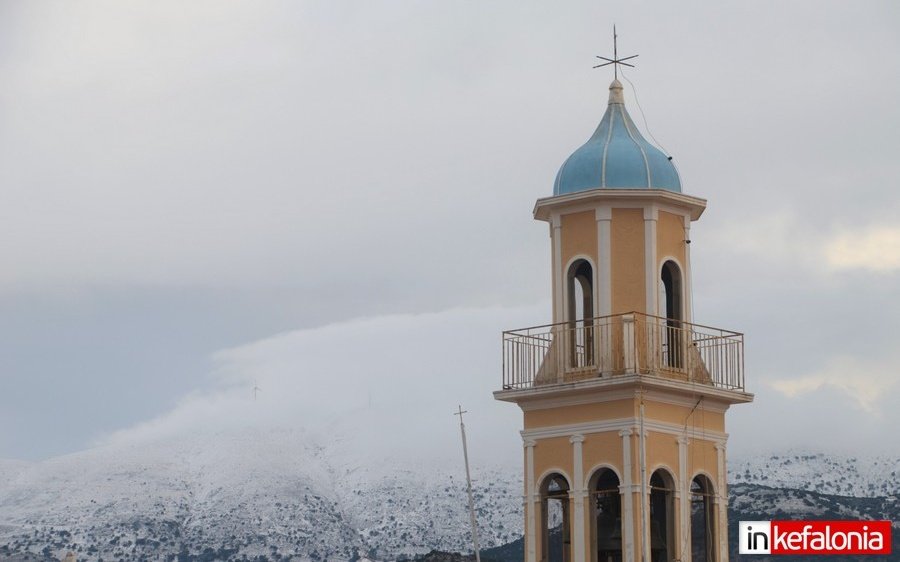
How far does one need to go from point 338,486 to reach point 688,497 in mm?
107418

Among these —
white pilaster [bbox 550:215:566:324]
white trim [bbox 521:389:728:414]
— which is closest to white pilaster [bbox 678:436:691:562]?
white trim [bbox 521:389:728:414]

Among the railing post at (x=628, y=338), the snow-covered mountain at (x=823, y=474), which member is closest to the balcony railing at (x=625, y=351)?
the railing post at (x=628, y=338)

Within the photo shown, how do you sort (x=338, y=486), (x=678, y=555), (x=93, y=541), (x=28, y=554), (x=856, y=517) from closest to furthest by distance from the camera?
(x=678, y=555) < (x=856, y=517) < (x=28, y=554) < (x=93, y=541) < (x=338, y=486)

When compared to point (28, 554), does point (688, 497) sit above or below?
below

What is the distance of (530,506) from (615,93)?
8.18m

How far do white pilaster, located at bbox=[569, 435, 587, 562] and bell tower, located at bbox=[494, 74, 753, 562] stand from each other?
0.06 ft

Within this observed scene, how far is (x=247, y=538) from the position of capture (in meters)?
136

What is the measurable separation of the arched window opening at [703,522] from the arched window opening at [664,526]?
79 cm

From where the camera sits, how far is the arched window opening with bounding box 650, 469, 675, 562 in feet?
147

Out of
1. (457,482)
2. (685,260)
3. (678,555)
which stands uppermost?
(457,482)

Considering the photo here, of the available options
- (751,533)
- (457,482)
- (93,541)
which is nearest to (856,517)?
(751,533)

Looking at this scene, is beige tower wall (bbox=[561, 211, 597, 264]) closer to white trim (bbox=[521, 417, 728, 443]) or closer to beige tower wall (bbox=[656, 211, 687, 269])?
beige tower wall (bbox=[656, 211, 687, 269])

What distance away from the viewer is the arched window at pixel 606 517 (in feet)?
148

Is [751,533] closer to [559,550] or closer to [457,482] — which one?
[559,550]
